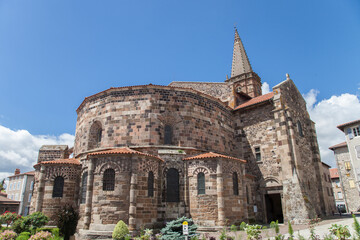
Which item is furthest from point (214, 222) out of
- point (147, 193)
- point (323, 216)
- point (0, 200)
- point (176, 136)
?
point (0, 200)

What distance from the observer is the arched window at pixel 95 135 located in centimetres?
1933

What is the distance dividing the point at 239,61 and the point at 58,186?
107 ft

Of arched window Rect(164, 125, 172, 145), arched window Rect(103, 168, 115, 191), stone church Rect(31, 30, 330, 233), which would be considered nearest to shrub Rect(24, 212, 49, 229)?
stone church Rect(31, 30, 330, 233)

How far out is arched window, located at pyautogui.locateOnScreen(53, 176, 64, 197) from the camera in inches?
695

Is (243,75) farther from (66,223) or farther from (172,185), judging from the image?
(66,223)

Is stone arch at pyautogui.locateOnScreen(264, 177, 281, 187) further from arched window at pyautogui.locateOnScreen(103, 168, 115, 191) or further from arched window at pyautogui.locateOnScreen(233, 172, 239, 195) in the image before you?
arched window at pyautogui.locateOnScreen(103, 168, 115, 191)

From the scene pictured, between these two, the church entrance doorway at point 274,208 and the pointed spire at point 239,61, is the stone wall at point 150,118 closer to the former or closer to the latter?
the church entrance doorway at point 274,208

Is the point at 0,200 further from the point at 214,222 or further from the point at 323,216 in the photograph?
the point at 323,216

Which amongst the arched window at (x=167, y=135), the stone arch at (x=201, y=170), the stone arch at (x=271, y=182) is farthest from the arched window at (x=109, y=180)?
the stone arch at (x=271, y=182)

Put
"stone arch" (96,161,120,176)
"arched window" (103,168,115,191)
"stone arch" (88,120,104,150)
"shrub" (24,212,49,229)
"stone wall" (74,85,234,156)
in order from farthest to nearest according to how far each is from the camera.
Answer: "stone arch" (88,120,104,150), "stone wall" (74,85,234,156), "stone arch" (96,161,120,176), "arched window" (103,168,115,191), "shrub" (24,212,49,229)

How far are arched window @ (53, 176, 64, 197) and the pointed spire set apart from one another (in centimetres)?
3054

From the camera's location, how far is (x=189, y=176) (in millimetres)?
17375

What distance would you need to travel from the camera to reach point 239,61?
40781mm

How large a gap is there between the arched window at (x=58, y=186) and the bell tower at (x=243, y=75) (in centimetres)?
2636
